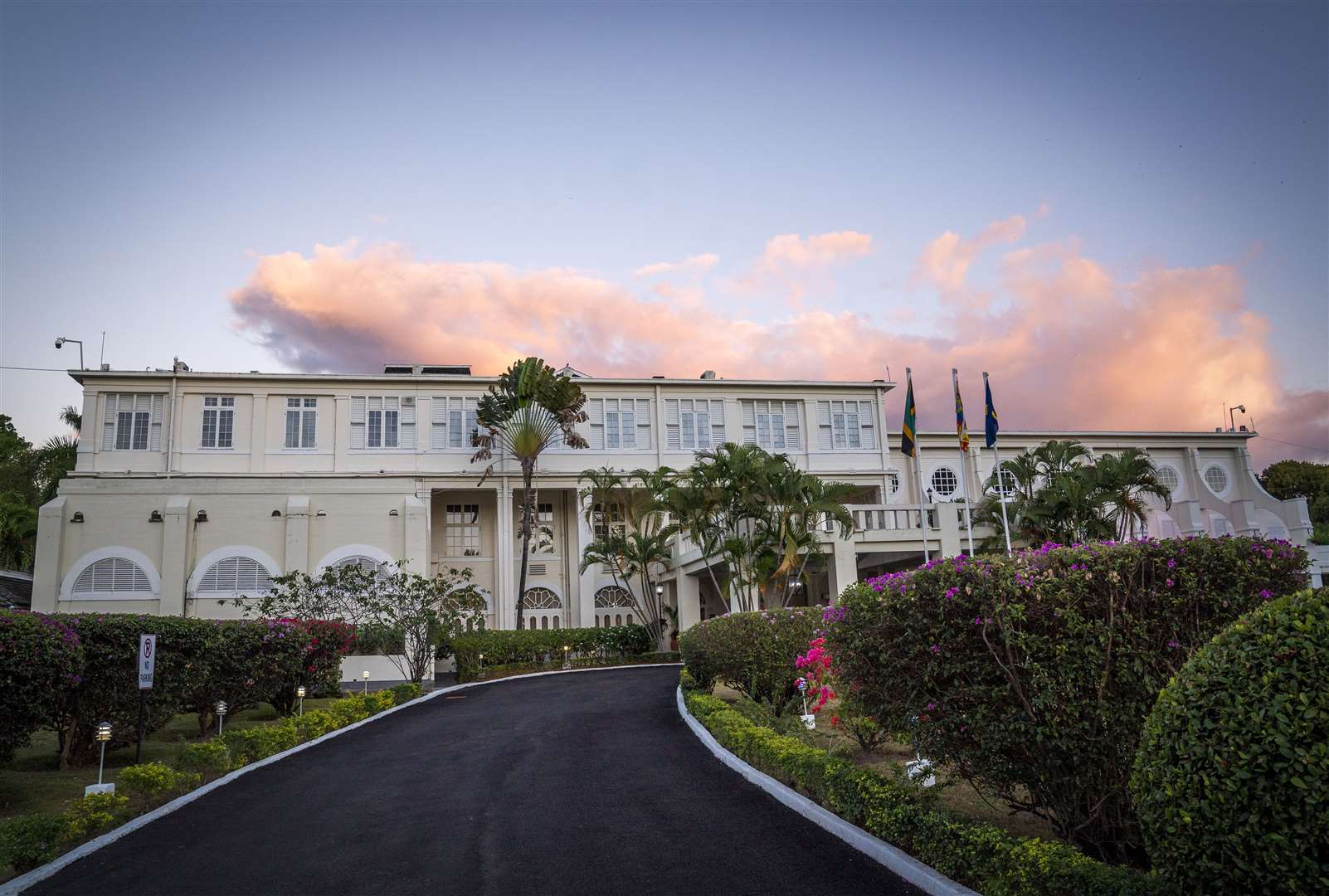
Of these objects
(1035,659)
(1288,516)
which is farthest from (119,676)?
(1288,516)

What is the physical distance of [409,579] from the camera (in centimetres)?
3281

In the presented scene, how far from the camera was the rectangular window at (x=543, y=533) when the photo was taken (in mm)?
40312

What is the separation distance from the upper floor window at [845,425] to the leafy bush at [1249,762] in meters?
39.2

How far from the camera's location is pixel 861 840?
7.46 m

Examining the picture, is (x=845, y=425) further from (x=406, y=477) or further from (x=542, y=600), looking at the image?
(x=406, y=477)

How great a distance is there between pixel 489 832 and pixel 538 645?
984 inches

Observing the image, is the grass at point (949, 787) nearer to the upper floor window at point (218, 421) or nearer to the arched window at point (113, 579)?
the arched window at point (113, 579)

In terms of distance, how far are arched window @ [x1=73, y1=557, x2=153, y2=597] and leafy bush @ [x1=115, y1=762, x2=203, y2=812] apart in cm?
2646

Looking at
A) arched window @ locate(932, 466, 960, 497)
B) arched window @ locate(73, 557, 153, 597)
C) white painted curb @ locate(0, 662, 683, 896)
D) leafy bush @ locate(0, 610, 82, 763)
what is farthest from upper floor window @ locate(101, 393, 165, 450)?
arched window @ locate(932, 466, 960, 497)

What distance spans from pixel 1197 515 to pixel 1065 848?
1492 inches

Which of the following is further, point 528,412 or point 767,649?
point 528,412

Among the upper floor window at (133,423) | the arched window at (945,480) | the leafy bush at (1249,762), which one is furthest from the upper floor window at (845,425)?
the leafy bush at (1249,762)

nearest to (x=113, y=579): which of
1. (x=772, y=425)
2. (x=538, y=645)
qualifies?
(x=538, y=645)

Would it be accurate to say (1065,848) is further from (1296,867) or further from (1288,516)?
(1288,516)
